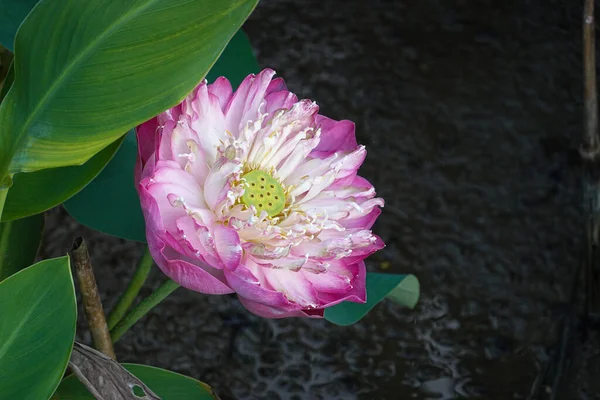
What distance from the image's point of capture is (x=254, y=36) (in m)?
1.01

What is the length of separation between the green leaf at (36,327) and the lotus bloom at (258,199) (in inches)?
2.1

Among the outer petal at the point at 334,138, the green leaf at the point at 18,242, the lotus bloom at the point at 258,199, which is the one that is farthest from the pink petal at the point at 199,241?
the green leaf at the point at 18,242

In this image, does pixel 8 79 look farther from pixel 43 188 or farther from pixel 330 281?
pixel 330 281

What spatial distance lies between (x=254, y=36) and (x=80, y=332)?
1.45ft

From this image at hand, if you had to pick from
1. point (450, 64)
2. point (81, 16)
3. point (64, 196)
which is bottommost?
point (450, 64)

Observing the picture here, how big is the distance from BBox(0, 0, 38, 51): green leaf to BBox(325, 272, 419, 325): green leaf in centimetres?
27

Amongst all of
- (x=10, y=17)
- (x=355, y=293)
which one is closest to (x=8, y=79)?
(x=10, y=17)

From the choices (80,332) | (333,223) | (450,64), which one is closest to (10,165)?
(333,223)

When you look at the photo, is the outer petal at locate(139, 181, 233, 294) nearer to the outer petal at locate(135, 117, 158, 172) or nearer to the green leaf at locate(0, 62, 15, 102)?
the outer petal at locate(135, 117, 158, 172)

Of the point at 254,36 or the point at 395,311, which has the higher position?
the point at 254,36

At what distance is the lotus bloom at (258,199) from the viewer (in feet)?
1.24

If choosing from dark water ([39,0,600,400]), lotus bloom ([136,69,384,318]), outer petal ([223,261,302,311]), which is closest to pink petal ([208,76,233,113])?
lotus bloom ([136,69,384,318])

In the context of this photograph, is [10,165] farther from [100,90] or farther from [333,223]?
[333,223]

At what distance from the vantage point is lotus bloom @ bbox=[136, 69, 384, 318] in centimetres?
38
